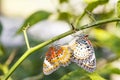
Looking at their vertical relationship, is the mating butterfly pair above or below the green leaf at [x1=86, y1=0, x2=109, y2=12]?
below

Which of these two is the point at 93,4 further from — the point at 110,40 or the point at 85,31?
the point at 110,40

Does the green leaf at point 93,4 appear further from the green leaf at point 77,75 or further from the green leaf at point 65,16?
the green leaf at point 65,16

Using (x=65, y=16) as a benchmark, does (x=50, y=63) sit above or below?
below

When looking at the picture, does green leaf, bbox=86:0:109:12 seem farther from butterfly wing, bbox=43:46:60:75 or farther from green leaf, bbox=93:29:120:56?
green leaf, bbox=93:29:120:56

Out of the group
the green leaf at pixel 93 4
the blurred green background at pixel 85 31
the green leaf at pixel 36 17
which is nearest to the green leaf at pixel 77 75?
the blurred green background at pixel 85 31

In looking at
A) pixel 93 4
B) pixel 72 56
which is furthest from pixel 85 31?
pixel 72 56

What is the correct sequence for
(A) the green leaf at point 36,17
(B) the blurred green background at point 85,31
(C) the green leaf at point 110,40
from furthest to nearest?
(C) the green leaf at point 110,40, (A) the green leaf at point 36,17, (B) the blurred green background at point 85,31

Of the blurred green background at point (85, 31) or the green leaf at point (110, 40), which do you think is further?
the green leaf at point (110, 40)

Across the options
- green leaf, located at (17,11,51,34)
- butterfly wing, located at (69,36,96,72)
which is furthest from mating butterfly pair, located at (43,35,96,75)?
green leaf, located at (17,11,51,34)
